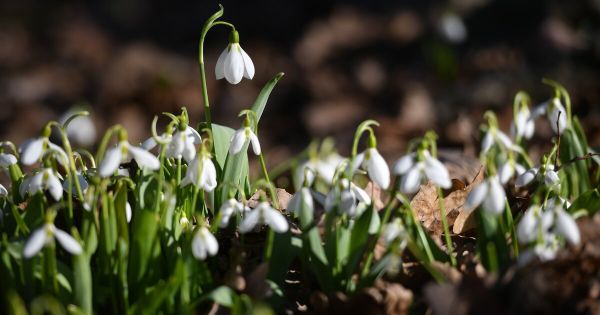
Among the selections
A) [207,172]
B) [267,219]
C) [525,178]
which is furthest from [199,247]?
[525,178]

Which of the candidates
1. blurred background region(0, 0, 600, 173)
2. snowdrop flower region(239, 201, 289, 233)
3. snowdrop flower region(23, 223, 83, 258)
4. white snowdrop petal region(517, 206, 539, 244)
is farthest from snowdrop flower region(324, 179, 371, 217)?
blurred background region(0, 0, 600, 173)

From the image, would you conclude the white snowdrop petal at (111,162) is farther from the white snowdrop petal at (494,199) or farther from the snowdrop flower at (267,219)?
the white snowdrop petal at (494,199)

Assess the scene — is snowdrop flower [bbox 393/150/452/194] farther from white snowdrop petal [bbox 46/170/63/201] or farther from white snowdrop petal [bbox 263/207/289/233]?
white snowdrop petal [bbox 46/170/63/201]

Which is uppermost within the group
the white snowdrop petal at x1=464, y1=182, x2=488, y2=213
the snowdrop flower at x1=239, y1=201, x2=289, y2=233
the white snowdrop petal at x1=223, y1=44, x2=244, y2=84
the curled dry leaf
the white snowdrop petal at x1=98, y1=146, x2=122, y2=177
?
the white snowdrop petal at x1=223, y1=44, x2=244, y2=84

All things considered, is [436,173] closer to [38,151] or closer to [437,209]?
[437,209]

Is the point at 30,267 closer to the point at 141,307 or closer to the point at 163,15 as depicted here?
the point at 141,307

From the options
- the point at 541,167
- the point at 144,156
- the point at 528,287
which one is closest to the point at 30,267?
the point at 144,156
